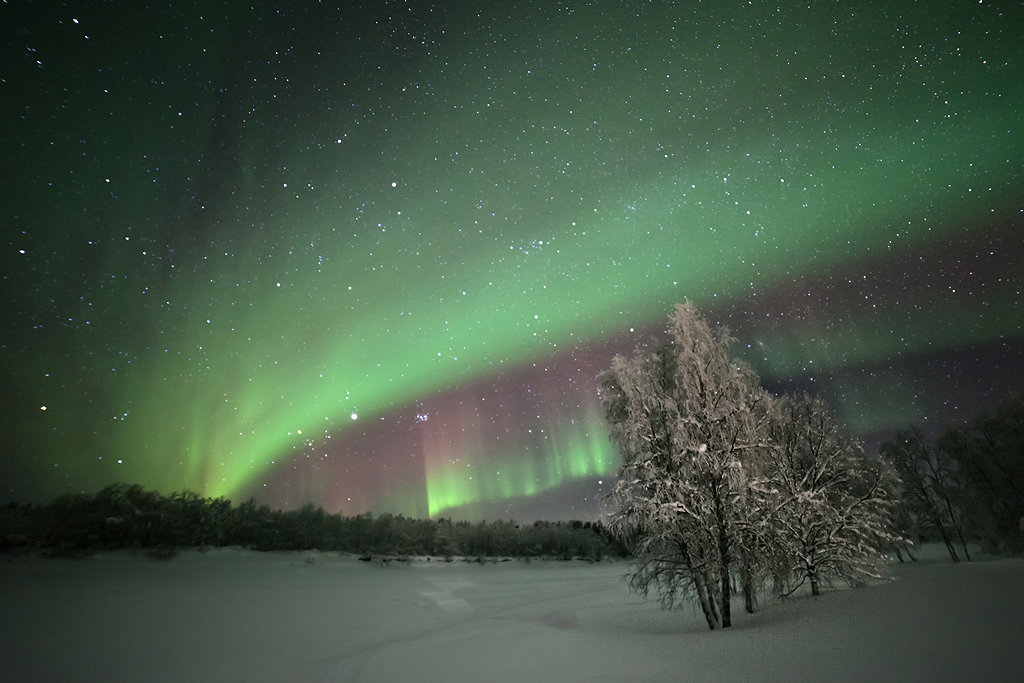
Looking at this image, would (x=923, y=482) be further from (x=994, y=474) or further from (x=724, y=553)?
(x=724, y=553)

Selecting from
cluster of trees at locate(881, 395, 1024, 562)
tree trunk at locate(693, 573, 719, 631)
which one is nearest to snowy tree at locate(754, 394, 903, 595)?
tree trunk at locate(693, 573, 719, 631)

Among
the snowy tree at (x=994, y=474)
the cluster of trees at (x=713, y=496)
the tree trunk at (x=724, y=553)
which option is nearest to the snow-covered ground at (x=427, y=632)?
the tree trunk at (x=724, y=553)

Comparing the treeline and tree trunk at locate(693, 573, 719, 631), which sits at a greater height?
the treeline

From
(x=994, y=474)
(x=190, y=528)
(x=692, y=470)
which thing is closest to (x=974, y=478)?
(x=994, y=474)

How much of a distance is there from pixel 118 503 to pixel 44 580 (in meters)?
4.67

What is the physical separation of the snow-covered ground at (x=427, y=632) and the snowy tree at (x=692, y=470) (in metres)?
1.58

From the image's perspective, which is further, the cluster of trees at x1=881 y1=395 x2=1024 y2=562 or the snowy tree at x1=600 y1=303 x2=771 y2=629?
the cluster of trees at x1=881 y1=395 x2=1024 y2=562

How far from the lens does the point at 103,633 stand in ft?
39.0

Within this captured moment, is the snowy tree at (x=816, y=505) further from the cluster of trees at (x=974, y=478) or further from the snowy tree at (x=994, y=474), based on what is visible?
the snowy tree at (x=994, y=474)

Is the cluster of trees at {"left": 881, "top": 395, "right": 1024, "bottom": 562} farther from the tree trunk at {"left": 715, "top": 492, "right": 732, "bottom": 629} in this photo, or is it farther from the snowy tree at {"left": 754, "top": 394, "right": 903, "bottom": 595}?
the tree trunk at {"left": 715, "top": 492, "right": 732, "bottom": 629}

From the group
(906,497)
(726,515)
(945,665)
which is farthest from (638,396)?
(906,497)

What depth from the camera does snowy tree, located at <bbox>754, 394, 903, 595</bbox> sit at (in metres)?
12.7

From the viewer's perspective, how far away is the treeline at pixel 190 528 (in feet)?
49.1

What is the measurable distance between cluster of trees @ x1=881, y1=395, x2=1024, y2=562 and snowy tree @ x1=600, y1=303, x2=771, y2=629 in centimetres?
2014
